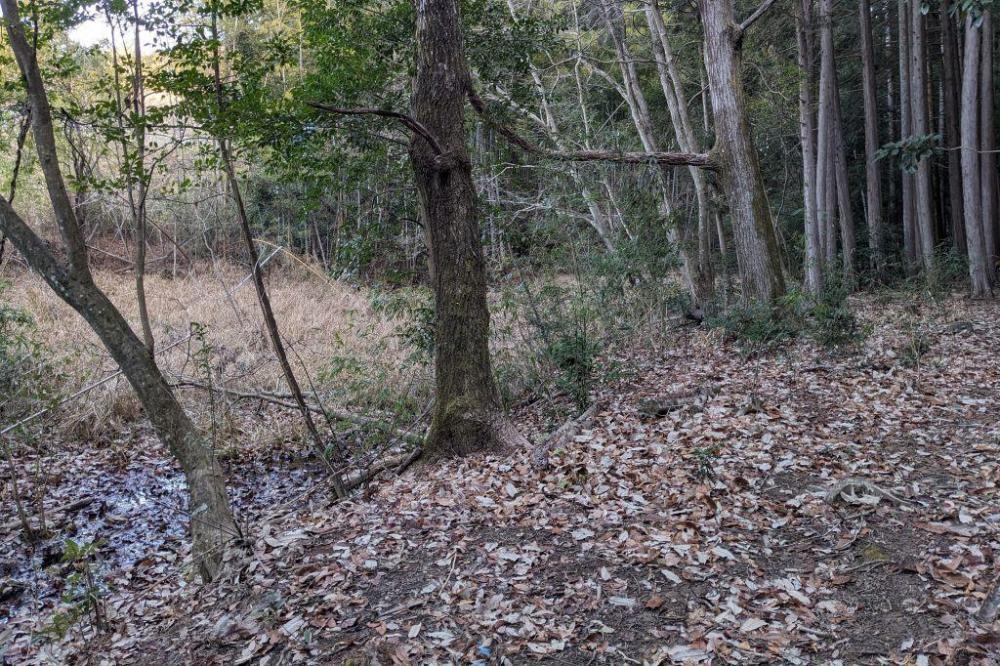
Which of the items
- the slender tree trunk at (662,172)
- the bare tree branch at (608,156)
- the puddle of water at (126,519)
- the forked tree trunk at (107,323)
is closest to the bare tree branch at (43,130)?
the forked tree trunk at (107,323)

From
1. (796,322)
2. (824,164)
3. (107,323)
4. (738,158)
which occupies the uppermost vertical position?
(738,158)

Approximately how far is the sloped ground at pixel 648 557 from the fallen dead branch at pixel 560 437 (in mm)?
89

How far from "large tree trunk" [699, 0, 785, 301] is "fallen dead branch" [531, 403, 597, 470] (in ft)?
11.1

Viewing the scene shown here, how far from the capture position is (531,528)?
14.4 feet

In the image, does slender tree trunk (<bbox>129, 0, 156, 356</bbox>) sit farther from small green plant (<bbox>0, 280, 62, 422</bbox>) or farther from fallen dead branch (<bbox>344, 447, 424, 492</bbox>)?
small green plant (<bbox>0, 280, 62, 422</bbox>)

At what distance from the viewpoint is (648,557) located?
3.87 m

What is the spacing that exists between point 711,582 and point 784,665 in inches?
25.7

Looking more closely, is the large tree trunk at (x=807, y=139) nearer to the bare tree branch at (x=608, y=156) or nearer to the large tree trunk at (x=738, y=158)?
the large tree trunk at (x=738, y=158)

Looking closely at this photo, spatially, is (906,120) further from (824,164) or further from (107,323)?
(107,323)

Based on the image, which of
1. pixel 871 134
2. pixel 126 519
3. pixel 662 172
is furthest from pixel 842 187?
pixel 126 519

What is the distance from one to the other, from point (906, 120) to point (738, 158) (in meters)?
8.12

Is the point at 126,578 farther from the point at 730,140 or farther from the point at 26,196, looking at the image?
the point at 26,196

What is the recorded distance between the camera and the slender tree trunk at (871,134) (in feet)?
46.6

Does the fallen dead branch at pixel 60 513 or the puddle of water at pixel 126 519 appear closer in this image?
the puddle of water at pixel 126 519
